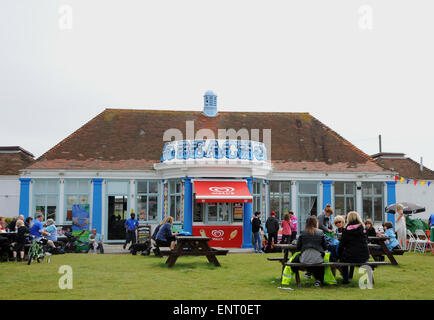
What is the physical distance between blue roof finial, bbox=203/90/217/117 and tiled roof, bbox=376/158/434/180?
1419 cm

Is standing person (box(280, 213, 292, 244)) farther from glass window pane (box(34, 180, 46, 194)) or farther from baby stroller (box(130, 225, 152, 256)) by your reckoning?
glass window pane (box(34, 180, 46, 194))

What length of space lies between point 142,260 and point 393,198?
527 inches

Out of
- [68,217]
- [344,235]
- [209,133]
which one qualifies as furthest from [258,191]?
[344,235]

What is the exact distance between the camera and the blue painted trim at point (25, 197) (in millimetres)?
22094

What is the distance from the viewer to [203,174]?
1938 centimetres

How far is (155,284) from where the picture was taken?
9.55 meters

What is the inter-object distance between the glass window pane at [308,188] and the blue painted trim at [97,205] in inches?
338

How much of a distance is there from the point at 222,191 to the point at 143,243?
3630 millimetres

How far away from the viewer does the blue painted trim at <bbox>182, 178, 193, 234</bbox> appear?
19.2 meters

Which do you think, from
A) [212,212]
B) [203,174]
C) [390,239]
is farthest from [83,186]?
[390,239]

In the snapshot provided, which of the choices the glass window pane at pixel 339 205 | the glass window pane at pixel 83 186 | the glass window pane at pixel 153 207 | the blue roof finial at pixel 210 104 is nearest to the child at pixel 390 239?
the glass window pane at pixel 339 205

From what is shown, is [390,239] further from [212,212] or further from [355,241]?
[212,212]

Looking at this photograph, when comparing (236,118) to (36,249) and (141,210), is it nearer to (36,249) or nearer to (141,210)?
(141,210)

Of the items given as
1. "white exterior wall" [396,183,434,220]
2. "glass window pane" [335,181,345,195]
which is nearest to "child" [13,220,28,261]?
"glass window pane" [335,181,345,195]
